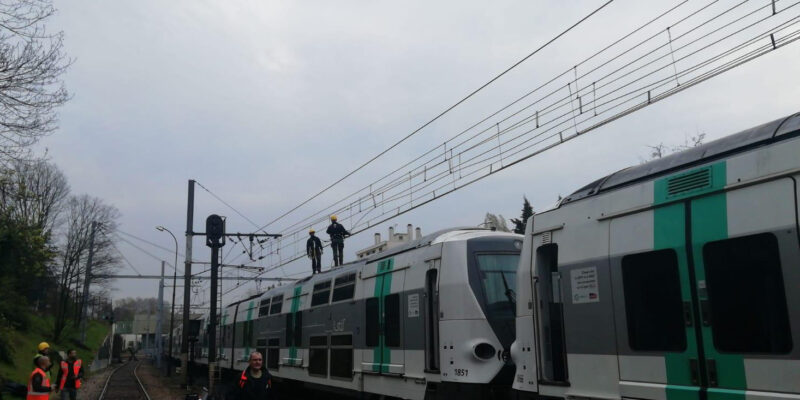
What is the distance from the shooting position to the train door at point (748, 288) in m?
4.86

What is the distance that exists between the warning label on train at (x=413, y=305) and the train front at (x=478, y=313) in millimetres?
755

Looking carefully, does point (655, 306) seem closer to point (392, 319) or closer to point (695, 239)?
point (695, 239)

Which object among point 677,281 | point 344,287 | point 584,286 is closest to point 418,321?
point 344,287

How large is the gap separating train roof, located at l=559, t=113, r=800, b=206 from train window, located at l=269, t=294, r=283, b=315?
1272 centimetres

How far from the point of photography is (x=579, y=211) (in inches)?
282

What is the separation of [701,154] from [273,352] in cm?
1507

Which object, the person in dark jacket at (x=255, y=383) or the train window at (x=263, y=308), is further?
the train window at (x=263, y=308)

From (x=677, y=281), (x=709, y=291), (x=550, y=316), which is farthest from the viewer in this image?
(x=550, y=316)

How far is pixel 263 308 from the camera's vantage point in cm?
2067

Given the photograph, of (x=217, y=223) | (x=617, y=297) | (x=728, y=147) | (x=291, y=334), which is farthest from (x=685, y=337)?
(x=217, y=223)

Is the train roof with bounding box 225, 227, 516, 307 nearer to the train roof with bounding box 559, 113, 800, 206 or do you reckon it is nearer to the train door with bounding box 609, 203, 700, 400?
the train roof with bounding box 559, 113, 800, 206

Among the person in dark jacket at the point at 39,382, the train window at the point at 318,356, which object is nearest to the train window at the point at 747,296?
the person in dark jacket at the point at 39,382

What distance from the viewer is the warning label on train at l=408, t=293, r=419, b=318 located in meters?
10.8

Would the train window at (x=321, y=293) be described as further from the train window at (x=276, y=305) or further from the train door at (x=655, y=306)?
the train door at (x=655, y=306)
